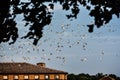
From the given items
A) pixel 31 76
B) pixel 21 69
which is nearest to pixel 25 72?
pixel 21 69

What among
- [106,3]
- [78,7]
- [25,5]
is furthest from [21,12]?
[106,3]

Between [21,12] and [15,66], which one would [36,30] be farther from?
[15,66]

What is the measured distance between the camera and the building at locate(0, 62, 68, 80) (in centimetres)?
8988

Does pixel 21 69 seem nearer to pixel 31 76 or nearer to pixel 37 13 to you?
pixel 31 76

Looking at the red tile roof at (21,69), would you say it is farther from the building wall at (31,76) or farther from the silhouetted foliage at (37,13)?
the silhouetted foliage at (37,13)

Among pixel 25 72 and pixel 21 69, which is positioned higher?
pixel 21 69

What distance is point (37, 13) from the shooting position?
10.9m

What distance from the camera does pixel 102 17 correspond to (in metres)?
10.8

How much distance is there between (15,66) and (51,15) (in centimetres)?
8099

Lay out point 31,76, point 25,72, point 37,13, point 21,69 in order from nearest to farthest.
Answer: point 37,13 < point 25,72 < point 21,69 < point 31,76

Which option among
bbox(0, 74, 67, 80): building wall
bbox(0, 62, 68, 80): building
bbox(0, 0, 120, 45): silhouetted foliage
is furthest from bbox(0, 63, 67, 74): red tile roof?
bbox(0, 0, 120, 45): silhouetted foliage

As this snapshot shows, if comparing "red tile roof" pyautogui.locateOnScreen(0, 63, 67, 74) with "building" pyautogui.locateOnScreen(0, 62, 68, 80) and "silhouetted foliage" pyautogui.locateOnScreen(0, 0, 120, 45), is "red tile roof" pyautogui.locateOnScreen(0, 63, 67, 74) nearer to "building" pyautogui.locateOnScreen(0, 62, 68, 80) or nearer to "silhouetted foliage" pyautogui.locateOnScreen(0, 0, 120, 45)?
"building" pyautogui.locateOnScreen(0, 62, 68, 80)

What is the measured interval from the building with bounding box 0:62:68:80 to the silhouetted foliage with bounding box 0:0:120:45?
260ft

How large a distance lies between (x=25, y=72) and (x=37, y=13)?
80163 millimetres
